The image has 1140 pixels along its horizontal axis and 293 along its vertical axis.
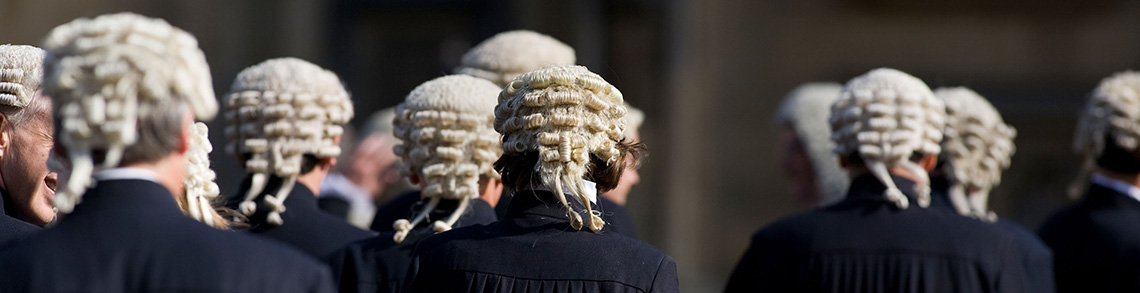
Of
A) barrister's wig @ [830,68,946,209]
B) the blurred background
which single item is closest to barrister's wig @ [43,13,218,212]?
barrister's wig @ [830,68,946,209]

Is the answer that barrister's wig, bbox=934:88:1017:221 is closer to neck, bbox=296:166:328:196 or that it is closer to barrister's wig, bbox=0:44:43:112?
neck, bbox=296:166:328:196

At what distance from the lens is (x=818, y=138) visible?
551 cm

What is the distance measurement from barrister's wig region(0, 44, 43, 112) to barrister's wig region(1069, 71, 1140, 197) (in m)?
3.26

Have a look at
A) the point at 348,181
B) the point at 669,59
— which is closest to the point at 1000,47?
the point at 669,59

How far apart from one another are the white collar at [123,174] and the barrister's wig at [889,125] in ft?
7.03

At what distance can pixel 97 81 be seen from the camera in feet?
6.62

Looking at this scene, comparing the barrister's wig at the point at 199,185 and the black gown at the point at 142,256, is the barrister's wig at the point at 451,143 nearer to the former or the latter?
the barrister's wig at the point at 199,185

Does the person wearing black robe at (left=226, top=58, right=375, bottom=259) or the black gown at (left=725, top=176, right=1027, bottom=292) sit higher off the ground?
the person wearing black robe at (left=226, top=58, right=375, bottom=259)

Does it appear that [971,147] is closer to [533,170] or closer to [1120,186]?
[1120,186]

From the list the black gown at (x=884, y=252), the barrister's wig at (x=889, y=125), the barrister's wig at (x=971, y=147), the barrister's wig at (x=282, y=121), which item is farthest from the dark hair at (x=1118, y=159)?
the barrister's wig at (x=282, y=121)

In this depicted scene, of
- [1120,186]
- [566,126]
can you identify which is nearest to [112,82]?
[566,126]

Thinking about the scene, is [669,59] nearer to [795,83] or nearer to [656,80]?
[656,80]

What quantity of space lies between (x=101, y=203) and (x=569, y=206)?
3.02 ft

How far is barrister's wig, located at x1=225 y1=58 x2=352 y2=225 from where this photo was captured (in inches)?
140
